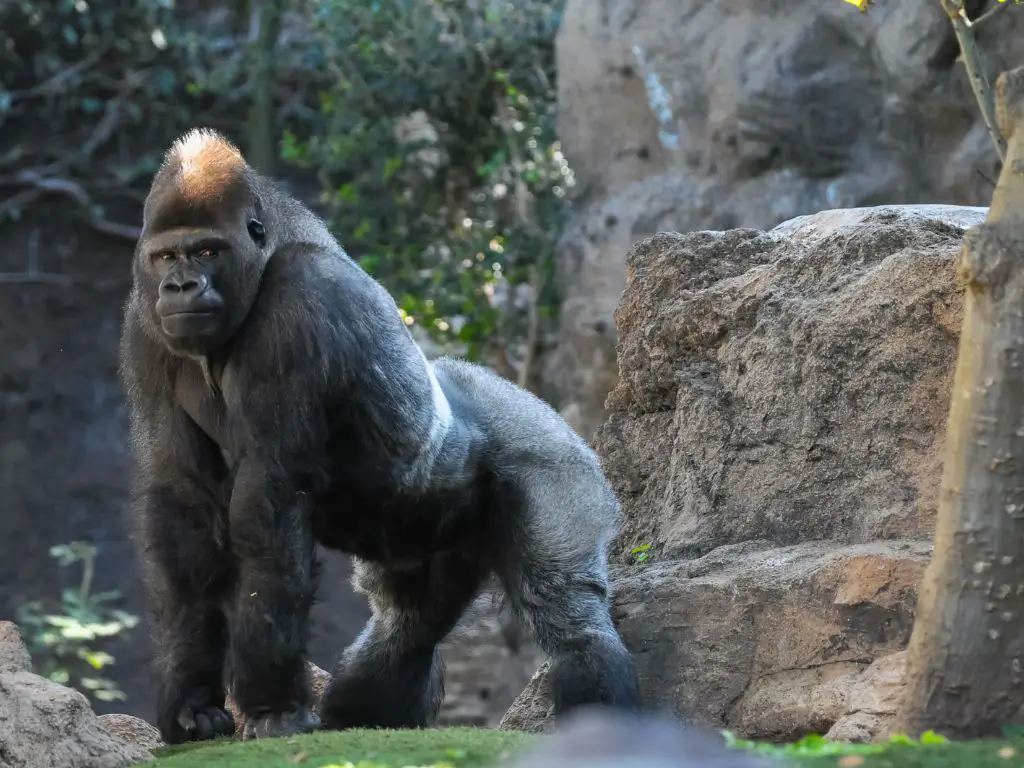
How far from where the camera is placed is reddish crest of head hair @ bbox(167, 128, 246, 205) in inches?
165

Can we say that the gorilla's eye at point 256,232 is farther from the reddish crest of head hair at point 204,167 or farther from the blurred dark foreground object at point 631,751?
the blurred dark foreground object at point 631,751

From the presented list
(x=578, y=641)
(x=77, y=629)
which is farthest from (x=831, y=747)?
(x=77, y=629)

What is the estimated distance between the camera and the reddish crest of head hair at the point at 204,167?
418 cm

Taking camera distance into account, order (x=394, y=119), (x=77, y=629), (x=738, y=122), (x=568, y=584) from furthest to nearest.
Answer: (x=77, y=629)
(x=394, y=119)
(x=738, y=122)
(x=568, y=584)

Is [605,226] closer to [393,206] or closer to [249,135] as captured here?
[393,206]

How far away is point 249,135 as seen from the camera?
9938 mm

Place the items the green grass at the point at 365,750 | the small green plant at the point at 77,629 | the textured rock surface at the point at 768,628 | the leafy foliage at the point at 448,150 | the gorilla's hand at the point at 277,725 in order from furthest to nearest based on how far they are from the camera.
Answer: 1. the small green plant at the point at 77,629
2. the leafy foliage at the point at 448,150
3. the gorilla's hand at the point at 277,725
4. the textured rock surface at the point at 768,628
5. the green grass at the point at 365,750

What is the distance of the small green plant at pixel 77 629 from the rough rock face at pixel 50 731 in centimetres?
524

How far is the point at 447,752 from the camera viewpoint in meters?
3.16

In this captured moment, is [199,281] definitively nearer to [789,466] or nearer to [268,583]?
[268,583]

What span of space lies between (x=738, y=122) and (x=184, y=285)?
4.38 metres

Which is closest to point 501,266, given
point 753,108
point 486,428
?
point 753,108

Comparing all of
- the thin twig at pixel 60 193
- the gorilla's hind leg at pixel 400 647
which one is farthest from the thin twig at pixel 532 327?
the gorilla's hind leg at pixel 400 647

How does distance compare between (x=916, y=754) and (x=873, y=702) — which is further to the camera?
(x=873, y=702)
